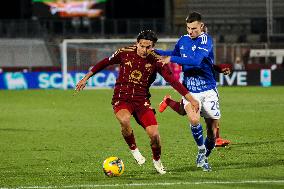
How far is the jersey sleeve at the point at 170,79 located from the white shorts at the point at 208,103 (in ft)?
2.52

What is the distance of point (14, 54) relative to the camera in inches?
1746

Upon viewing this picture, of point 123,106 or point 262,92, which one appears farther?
point 262,92

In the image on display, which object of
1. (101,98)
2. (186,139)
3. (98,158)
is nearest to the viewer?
(98,158)

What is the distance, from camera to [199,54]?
37.9 feet

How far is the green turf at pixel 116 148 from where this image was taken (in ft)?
34.9

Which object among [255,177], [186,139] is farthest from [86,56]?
[255,177]

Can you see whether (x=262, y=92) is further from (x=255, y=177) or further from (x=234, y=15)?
(x=255, y=177)

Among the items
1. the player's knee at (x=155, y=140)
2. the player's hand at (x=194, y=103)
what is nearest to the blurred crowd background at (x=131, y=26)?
the player's hand at (x=194, y=103)

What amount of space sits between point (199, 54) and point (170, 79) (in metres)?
0.74

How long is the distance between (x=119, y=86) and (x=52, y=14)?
3648 cm

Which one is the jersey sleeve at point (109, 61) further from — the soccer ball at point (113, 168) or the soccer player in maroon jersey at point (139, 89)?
the soccer ball at point (113, 168)

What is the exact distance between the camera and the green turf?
10.6m

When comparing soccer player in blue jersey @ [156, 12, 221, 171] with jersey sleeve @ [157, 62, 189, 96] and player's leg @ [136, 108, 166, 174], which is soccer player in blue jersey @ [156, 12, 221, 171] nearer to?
jersey sleeve @ [157, 62, 189, 96]

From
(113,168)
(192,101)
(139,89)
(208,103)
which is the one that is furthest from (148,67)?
(113,168)
